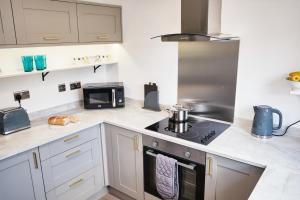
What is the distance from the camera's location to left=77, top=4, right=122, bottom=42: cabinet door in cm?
251

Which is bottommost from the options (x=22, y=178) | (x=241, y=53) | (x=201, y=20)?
(x=22, y=178)

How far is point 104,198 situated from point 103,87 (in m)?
1.24

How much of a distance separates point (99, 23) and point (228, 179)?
202 centimetres

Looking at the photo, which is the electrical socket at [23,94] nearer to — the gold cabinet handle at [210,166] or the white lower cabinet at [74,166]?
the white lower cabinet at [74,166]

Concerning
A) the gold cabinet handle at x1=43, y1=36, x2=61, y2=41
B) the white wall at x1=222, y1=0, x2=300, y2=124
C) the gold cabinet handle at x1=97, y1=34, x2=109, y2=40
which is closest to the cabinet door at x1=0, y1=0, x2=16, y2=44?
the gold cabinet handle at x1=43, y1=36, x2=61, y2=41

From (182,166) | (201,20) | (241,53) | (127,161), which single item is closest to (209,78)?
(241,53)

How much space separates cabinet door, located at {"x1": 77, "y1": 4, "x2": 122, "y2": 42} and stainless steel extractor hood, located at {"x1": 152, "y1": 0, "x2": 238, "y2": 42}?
3.21ft

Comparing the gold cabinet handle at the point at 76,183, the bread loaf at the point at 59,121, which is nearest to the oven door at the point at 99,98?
the bread loaf at the point at 59,121

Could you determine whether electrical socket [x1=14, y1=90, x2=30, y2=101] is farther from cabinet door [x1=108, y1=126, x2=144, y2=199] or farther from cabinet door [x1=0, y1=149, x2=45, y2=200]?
cabinet door [x1=108, y1=126, x2=144, y2=199]

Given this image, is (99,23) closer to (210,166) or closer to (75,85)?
(75,85)

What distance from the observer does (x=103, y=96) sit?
9.18ft

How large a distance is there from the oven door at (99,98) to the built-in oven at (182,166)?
30.9 inches

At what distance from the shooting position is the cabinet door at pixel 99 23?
8.25ft

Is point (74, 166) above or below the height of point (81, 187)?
above
